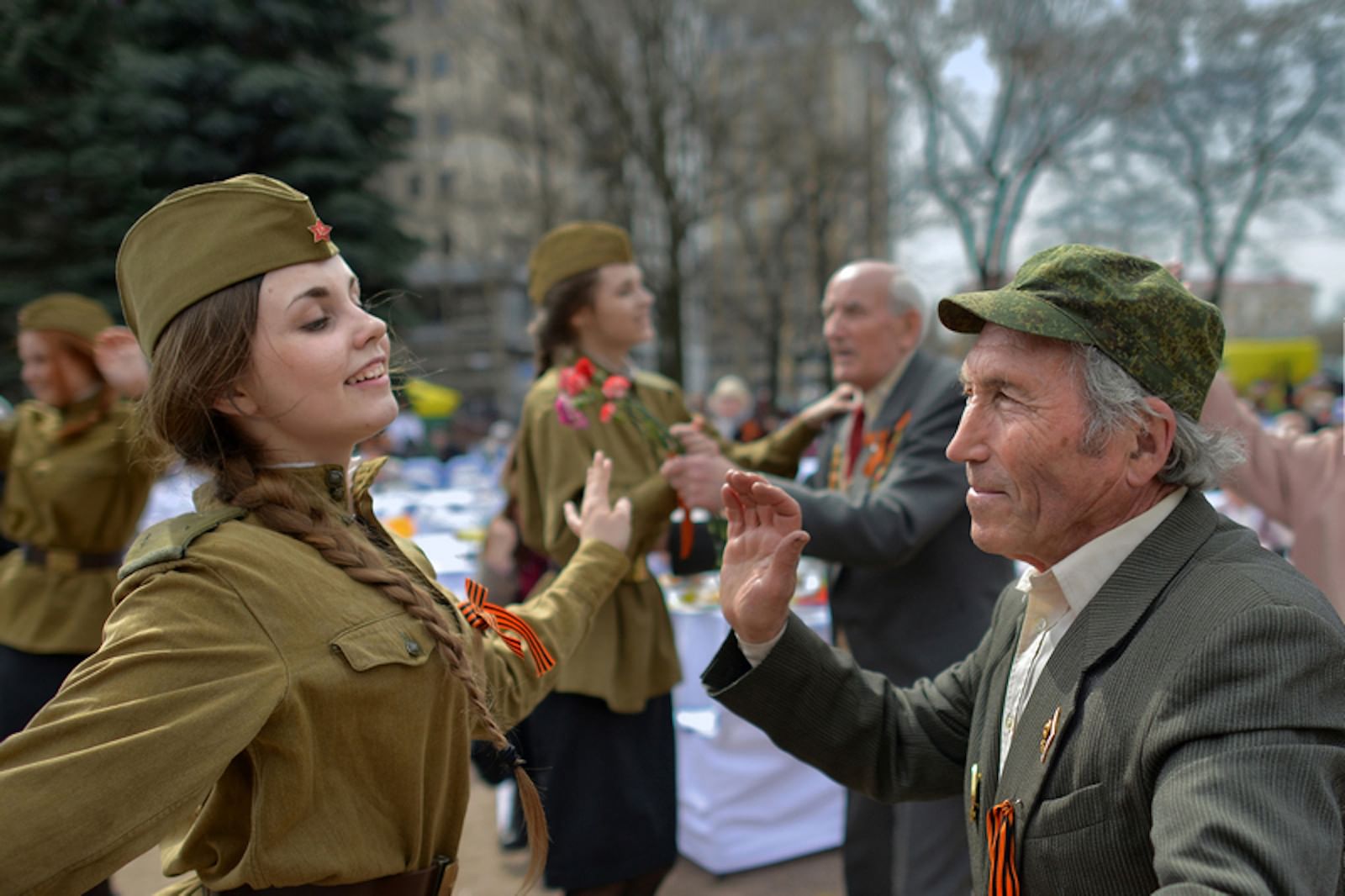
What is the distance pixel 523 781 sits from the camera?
1750 millimetres

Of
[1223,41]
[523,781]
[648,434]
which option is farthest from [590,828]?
[1223,41]

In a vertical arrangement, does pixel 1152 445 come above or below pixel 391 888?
above

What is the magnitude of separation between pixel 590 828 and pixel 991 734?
185 cm

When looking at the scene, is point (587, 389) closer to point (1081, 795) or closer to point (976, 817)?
point (976, 817)

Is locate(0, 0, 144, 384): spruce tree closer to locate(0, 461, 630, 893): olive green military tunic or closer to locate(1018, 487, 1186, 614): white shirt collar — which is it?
locate(0, 461, 630, 893): olive green military tunic

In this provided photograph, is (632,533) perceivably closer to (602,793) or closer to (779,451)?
(602,793)

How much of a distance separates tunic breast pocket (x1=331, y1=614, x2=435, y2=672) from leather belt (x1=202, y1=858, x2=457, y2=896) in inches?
12.8

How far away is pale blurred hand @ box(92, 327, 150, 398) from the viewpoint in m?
3.69

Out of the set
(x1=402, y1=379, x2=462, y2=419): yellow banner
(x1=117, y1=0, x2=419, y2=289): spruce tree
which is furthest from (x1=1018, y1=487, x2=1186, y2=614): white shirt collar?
(x1=402, y1=379, x2=462, y2=419): yellow banner

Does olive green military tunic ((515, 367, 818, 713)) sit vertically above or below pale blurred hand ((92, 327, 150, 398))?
below

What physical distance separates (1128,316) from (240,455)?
1.40 m

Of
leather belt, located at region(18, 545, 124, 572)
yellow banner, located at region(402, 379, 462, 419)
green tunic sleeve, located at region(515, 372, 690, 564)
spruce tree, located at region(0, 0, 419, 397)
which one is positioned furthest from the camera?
yellow banner, located at region(402, 379, 462, 419)

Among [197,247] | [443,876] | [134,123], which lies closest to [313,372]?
[197,247]

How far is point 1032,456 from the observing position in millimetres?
1524
